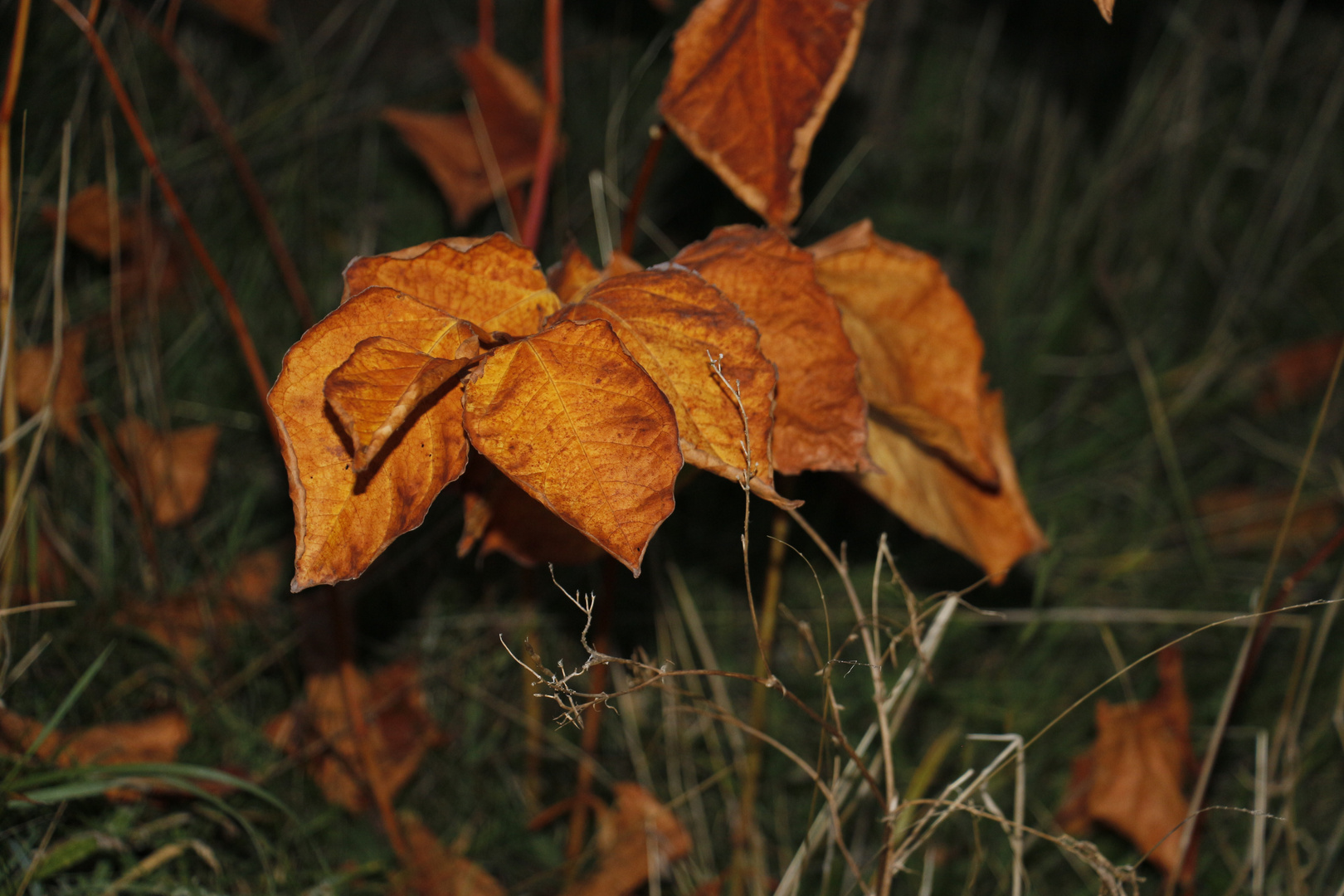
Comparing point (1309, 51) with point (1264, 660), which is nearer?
point (1264, 660)

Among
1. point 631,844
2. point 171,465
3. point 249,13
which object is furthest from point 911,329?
point 249,13

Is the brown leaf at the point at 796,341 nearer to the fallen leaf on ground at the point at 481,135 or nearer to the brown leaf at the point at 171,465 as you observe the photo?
the fallen leaf on ground at the point at 481,135

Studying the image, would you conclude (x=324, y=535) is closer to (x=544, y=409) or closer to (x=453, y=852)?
(x=544, y=409)

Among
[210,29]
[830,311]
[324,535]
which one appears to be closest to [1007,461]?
[830,311]

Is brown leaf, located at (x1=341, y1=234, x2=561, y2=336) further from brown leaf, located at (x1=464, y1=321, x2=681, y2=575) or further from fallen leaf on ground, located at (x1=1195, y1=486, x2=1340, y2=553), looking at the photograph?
fallen leaf on ground, located at (x1=1195, y1=486, x2=1340, y2=553)

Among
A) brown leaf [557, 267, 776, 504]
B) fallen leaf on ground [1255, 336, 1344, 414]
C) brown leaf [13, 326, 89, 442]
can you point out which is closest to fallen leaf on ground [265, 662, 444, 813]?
brown leaf [13, 326, 89, 442]
